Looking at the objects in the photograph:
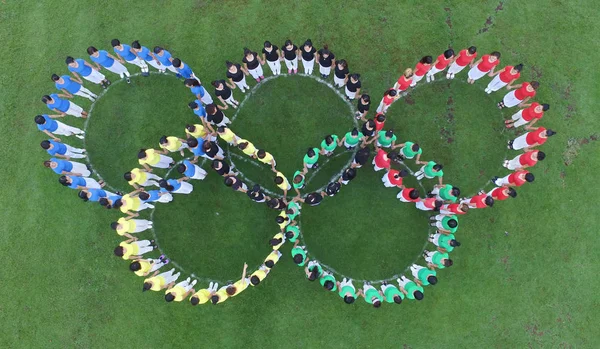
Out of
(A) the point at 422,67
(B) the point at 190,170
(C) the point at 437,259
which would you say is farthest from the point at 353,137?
(B) the point at 190,170

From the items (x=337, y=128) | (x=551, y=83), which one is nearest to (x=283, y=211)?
(x=337, y=128)

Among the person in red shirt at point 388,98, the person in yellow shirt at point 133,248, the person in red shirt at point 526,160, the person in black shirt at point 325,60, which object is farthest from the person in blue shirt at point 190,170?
the person in red shirt at point 526,160

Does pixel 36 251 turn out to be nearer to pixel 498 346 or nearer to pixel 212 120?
pixel 212 120

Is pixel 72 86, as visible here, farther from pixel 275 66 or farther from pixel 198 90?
pixel 275 66

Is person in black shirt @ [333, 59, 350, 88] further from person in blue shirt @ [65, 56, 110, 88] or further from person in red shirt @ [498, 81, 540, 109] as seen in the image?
person in blue shirt @ [65, 56, 110, 88]

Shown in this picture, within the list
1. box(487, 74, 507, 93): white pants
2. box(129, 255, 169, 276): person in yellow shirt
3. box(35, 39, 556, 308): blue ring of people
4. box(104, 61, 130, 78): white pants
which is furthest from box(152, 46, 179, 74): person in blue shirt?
box(487, 74, 507, 93): white pants

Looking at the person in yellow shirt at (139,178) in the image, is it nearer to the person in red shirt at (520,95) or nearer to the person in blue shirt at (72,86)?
the person in blue shirt at (72,86)
